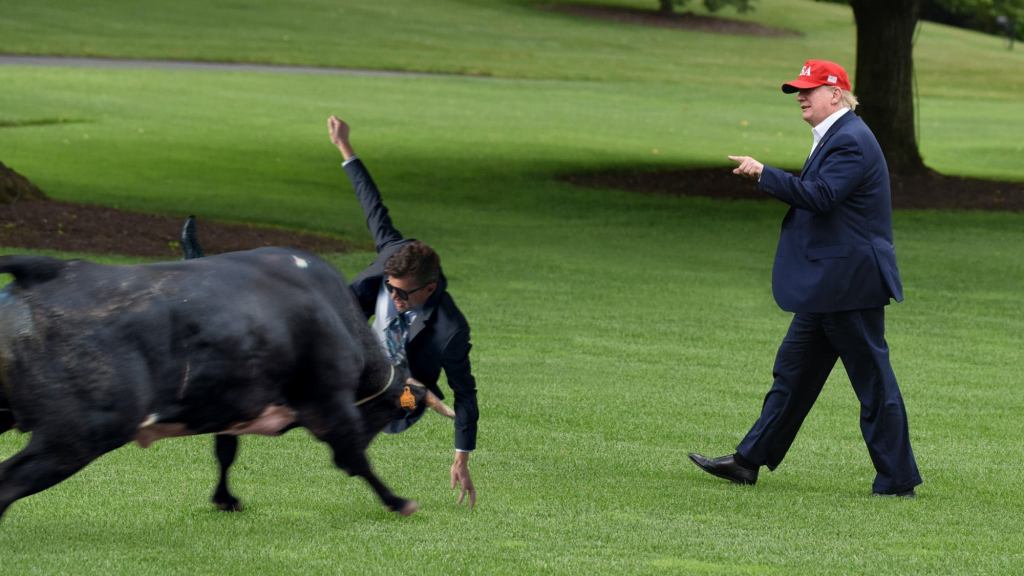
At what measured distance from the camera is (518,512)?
729 centimetres

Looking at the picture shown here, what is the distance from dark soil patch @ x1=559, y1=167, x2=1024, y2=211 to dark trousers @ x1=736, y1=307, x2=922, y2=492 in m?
17.2

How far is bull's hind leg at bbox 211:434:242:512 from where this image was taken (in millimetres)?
6805

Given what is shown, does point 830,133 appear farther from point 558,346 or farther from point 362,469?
point 558,346

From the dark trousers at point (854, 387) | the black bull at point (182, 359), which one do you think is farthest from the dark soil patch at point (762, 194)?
the black bull at point (182, 359)

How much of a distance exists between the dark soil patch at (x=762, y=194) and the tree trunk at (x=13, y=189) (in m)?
10.2

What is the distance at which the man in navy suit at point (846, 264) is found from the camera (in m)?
8.00

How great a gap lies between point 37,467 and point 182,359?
1.99ft

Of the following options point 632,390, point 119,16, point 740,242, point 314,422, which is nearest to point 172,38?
point 119,16

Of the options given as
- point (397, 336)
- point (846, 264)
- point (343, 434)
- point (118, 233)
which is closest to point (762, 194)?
point (118, 233)

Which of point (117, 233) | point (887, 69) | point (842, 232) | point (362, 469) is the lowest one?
point (117, 233)

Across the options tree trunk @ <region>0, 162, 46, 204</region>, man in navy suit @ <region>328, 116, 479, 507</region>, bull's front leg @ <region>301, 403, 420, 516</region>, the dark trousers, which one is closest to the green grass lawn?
the dark trousers

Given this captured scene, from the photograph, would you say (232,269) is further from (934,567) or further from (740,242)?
(740,242)

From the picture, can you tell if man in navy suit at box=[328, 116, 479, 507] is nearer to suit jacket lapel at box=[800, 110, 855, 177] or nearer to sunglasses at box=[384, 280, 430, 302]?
sunglasses at box=[384, 280, 430, 302]

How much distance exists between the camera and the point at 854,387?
26.8ft
